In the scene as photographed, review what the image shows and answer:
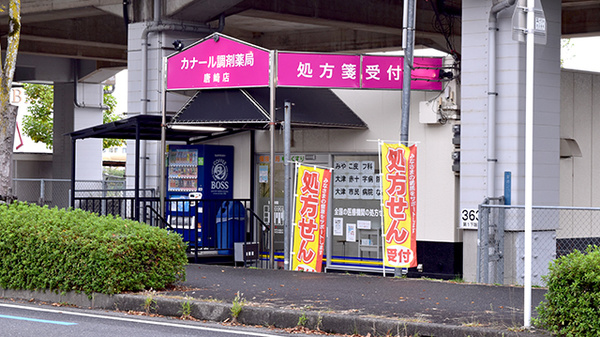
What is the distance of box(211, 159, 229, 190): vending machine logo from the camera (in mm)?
18953

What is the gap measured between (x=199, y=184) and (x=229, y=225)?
3.87ft

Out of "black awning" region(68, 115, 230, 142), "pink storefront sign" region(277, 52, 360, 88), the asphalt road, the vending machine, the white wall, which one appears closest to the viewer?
the asphalt road

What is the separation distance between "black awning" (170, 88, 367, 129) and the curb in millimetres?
5098

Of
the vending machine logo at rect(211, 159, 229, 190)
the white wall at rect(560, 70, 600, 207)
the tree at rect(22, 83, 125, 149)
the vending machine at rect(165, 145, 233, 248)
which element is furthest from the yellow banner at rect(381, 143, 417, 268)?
the tree at rect(22, 83, 125, 149)

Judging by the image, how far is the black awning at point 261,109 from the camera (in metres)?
15.9

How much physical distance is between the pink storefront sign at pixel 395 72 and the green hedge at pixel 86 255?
16.7ft

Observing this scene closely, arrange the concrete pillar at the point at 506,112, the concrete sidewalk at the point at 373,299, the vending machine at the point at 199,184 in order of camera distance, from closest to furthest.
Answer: the concrete sidewalk at the point at 373,299 → the concrete pillar at the point at 506,112 → the vending machine at the point at 199,184

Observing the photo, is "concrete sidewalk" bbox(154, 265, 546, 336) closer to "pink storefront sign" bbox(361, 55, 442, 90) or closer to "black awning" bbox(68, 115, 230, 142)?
"pink storefront sign" bbox(361, 55, 442, 90)

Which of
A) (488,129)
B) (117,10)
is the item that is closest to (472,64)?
(488,129)

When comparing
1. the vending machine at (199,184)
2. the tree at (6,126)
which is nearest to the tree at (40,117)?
the vending machine at (199,184)

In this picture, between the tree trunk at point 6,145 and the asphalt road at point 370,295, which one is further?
the tree trunk at point 6,145

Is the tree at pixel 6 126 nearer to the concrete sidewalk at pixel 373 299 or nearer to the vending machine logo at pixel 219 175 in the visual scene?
the concrete sidewalk at pixel 373 299

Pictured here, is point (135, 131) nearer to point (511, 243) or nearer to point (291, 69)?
point (291, 69)

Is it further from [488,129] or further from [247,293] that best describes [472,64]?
[247,293]
